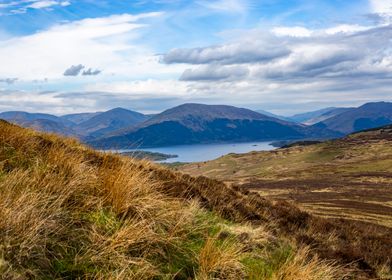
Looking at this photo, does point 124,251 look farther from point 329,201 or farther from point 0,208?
point 329,201

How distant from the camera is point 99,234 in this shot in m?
5.88

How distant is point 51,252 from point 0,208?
2.59 ft

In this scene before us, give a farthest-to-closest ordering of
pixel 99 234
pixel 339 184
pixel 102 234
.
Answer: pixel 339 184 → pixel 102 234 → pixel 99 234

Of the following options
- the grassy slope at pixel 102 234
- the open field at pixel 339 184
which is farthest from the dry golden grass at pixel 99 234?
the open field at pixel 339 184

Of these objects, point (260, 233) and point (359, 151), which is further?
point (359, 151)

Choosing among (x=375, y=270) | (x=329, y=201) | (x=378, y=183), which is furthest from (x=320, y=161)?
(x=375, y=270)

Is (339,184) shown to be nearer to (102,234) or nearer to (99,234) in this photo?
(102,234)

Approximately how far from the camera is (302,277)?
608 cm

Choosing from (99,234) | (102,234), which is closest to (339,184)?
(102,234)

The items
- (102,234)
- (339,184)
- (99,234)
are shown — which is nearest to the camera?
(99,234)

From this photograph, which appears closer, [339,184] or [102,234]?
[102,234]

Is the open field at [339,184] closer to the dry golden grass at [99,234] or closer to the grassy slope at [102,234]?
the grassy slope at [102,234]

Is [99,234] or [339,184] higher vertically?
[99,234]

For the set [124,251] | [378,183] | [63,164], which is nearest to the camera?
[124,251]
